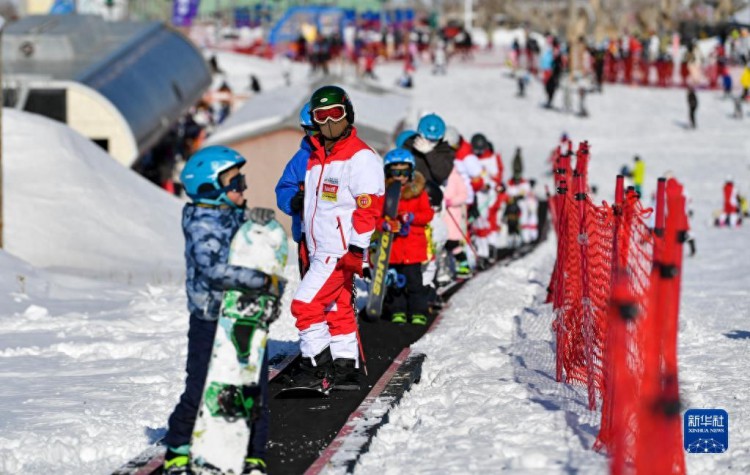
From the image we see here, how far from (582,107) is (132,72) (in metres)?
20.0

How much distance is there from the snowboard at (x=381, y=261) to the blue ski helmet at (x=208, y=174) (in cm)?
430

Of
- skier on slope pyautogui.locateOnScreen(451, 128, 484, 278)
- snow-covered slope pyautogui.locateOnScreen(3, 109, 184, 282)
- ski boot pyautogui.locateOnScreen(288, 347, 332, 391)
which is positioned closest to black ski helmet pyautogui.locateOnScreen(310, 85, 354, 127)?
ski boot pyautogui.locateOnScreen(288, 347, 332, 391)

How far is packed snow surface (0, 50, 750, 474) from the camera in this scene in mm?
6910

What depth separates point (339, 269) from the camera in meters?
8.28

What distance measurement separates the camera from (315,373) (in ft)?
27.2

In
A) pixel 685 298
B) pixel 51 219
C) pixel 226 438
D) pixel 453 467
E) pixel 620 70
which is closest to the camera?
pixel 226 438

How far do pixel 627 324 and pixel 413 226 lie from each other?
4.55 meters

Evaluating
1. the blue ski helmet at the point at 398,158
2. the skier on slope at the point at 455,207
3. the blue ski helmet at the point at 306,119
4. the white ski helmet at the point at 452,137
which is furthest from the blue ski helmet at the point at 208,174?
the white ski helmet at the point at 452,137

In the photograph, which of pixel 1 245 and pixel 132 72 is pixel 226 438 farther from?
pixel 132 72

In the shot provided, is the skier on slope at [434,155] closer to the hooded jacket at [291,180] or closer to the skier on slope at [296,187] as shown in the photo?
the skier on slope at [296,187]

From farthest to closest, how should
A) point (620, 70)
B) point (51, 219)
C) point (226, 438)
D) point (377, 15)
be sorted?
→ point (377, 15)
point (620, 70)
point (51, 219)
point (226, 438)

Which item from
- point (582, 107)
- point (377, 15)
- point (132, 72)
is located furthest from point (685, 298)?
point (377, 15)

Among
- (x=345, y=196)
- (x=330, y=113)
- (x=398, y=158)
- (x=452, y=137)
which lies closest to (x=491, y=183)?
(x=452, y=137)

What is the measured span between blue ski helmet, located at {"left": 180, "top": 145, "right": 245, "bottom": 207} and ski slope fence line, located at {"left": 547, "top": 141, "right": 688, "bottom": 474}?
191 cm
